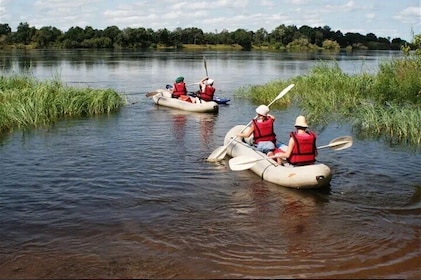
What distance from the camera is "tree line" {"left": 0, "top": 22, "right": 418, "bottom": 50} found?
81.7 metres

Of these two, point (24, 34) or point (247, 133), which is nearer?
point (247, 133)

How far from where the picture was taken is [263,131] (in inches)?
393

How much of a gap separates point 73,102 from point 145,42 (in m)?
75.2

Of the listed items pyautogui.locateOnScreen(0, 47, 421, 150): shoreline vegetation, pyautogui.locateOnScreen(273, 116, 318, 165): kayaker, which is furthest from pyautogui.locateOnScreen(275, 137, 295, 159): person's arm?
pyautogui.locateOnScreen(0, 47, 421, 150): shoreline vegetation

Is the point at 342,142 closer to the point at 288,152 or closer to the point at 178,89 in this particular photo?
the point at 288,152

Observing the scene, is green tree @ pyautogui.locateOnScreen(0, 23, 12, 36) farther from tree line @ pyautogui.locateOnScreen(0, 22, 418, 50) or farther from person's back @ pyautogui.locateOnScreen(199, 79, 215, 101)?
person's back @ pyautogui.locateOnScreen(199, 79, 215, 101)

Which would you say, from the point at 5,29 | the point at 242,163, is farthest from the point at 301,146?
the point at 5,29

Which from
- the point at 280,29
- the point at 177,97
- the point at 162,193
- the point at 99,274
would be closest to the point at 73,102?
the point at 177,97

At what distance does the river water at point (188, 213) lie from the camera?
5.81 meters

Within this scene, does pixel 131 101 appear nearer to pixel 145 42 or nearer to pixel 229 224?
pixel 229 224

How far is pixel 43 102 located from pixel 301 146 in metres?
9.22

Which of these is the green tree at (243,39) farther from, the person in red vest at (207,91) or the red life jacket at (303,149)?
the red life jacket at (303,149)

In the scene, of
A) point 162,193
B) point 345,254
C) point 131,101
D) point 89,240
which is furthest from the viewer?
point 131,101

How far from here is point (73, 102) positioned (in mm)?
15773
